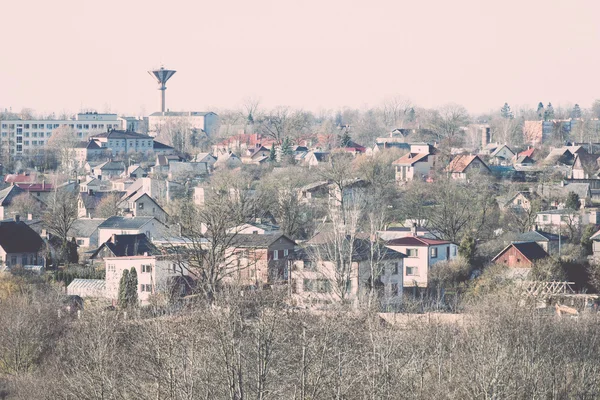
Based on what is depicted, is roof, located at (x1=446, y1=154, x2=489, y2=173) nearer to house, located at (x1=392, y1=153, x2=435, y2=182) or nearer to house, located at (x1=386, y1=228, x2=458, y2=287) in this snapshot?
house, located at (x1=392, y1=153, x2=435, y2=182)

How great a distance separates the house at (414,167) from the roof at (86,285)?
64.8 ft

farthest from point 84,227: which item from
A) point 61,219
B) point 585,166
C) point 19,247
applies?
point 585,166

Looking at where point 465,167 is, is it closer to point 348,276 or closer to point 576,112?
point 348,276

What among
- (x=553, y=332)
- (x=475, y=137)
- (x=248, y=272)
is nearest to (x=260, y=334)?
(x=553, y=332)

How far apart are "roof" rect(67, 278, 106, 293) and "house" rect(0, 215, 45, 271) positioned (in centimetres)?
279

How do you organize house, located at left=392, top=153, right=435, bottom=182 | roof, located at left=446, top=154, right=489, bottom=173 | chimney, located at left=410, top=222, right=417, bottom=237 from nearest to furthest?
chimney, located at left=410, top=222, right=417, bottom=237, roof, located at left=446, top=154, right=489, bottom=173, house, located at left=392, top=153, right=435, bottom=182

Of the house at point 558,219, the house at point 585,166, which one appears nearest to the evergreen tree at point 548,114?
the house at point 585,166

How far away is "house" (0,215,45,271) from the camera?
29609 mm

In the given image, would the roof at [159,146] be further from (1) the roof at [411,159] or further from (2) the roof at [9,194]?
(2) the roof at [9,194]

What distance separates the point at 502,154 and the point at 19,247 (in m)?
31.3

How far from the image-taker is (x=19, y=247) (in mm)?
29922

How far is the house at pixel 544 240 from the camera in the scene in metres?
29.5

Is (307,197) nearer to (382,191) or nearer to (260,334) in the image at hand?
(382,191)

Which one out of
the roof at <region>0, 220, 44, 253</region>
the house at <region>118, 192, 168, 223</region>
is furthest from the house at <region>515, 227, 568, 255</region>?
the roof at <region>0, 220, 44, 253</region>
